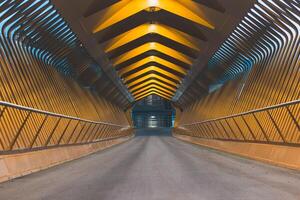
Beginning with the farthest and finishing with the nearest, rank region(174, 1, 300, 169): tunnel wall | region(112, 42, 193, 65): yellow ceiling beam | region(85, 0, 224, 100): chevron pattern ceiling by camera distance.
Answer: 1. region(112, 42, 193, 65): yellow ceiling beam
2. region(85, 0, 224, 100): chevron pattern ceiling
3. region(174, 1, 300, 169): tunnel wall

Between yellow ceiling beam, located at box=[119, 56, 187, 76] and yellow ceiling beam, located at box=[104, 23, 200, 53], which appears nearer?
yellow ceiling beam, located at box=[104, 23, 200, 53]

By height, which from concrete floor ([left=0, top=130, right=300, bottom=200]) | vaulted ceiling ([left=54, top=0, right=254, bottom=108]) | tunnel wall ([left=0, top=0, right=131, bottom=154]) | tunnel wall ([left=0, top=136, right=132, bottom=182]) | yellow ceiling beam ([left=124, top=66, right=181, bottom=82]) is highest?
yellow ceiling beam ([left=124, top=66, right=181, bottom=82])

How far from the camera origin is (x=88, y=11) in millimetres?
20297

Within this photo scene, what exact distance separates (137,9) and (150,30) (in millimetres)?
5796

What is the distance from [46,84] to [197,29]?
10.1 m

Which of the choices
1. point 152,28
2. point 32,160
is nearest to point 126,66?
point 152,28

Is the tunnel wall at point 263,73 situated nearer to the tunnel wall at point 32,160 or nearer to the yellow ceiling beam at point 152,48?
the yellow ceiling beam at point 152,48

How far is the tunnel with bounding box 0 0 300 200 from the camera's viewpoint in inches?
300

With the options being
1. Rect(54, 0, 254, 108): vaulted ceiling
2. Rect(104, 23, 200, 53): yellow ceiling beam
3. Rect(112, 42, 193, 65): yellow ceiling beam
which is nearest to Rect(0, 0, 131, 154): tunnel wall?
Rect(54, 0, 254, 108): vaulted ceiling

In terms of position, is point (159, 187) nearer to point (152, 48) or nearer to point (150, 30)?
point (150, 30)

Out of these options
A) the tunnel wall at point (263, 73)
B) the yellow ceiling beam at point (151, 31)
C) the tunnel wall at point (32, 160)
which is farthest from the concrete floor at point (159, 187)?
the yellow ceiling beam at point (151, 31)

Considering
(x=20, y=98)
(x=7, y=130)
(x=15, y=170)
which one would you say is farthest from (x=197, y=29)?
(x=15, y=170)

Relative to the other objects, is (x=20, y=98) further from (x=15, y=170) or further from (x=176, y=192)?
(x=176, y=192)

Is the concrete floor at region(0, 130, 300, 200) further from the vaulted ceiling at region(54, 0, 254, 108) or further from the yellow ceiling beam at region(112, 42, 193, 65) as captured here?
the yellow ceiling beam at region(112, 42, 193, 65)
